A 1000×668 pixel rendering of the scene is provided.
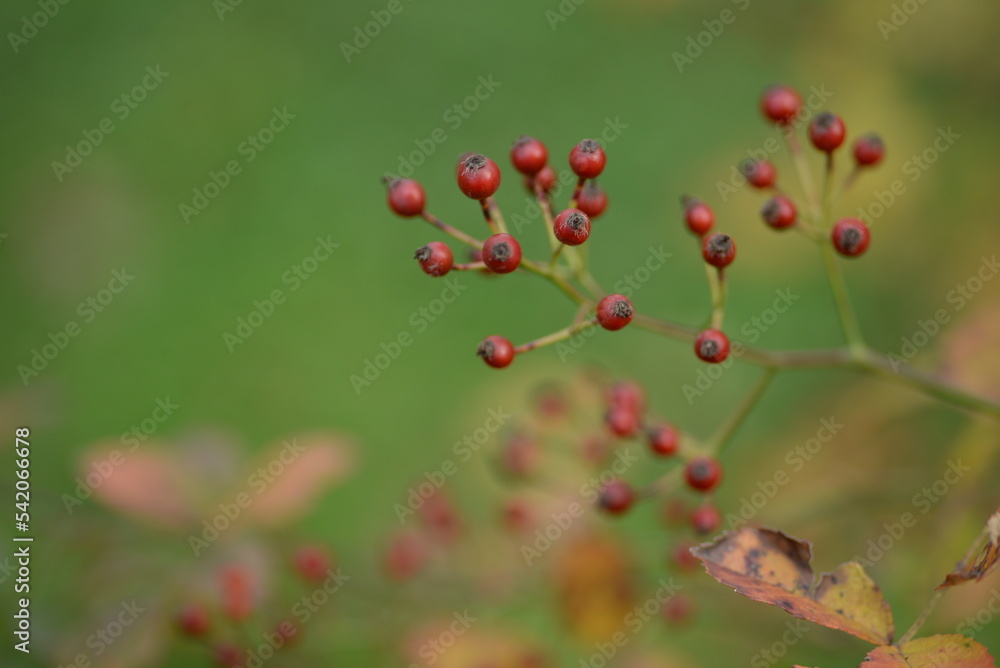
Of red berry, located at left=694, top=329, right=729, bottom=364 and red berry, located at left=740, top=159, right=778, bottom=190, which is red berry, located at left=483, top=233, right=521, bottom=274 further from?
red berry, located at left=740, top=159, right=778, bottom=190

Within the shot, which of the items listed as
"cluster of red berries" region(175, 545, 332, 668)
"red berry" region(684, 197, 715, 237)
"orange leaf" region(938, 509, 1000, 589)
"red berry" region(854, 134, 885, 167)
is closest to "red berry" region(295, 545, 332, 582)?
"cluster of red berries" region(175, 545, 332, 668)

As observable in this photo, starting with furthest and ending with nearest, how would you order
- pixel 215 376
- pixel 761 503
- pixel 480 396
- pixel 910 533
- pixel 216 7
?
pixel 216 7 → pixel 215 376 → pixel 480 396 → pixel 761 503 → pixel 910 533

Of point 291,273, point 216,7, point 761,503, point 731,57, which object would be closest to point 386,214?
point 291,273

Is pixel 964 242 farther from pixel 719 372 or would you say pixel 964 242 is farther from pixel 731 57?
pixel 731 57

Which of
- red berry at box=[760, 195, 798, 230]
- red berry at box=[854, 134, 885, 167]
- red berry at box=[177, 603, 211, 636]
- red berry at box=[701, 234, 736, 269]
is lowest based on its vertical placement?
red berry at box=[177, 603, 211, 636]

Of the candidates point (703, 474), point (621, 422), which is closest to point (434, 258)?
point (621, 422)
